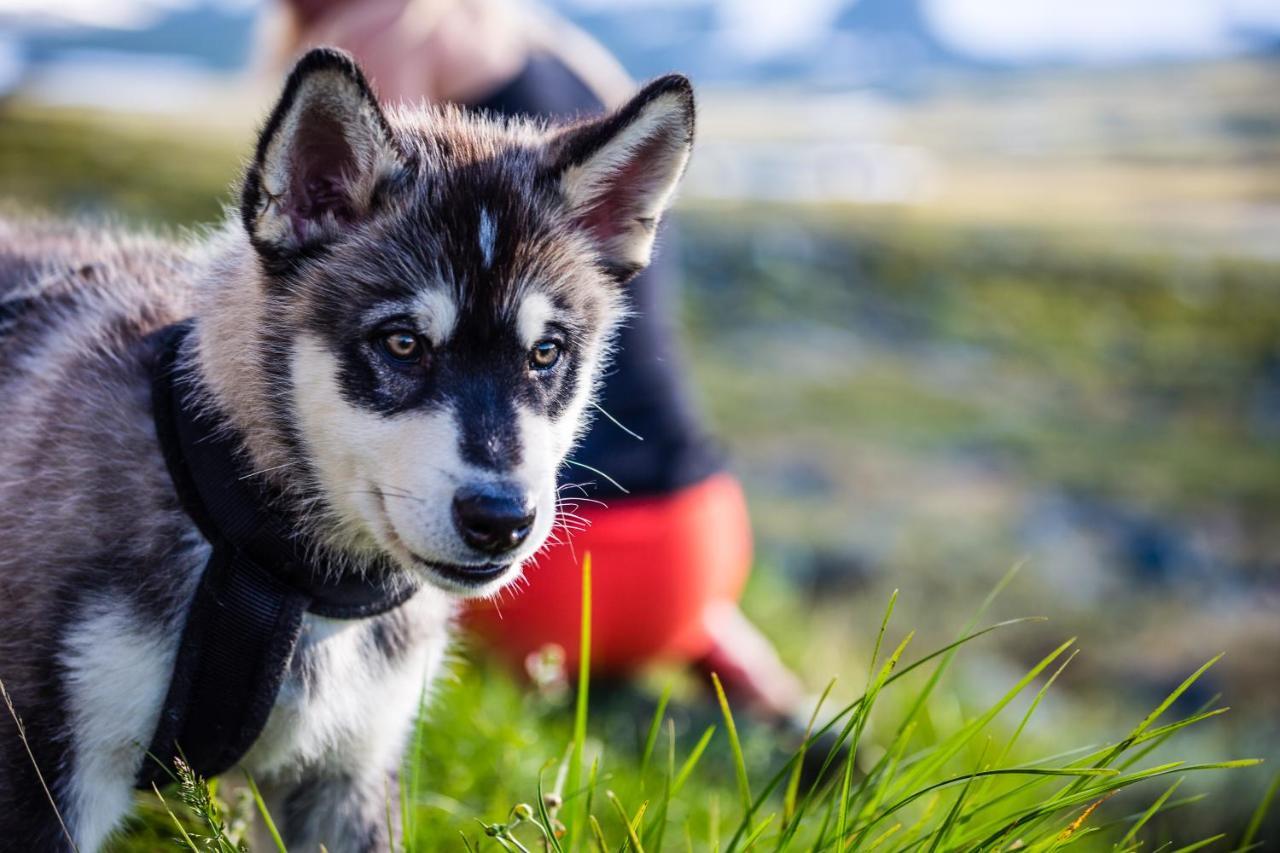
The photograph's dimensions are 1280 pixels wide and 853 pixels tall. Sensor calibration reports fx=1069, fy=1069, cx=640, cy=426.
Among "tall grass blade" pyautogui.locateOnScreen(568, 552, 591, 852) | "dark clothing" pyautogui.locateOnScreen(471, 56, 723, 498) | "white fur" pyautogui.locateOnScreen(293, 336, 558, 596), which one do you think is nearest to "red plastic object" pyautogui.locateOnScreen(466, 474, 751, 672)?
"dark clothing" pyautogui.locateOnScreen(471, 56, 723, 498)

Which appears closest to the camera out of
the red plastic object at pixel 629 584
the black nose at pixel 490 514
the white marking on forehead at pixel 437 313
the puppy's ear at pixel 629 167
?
the black nose at pixel 490 514

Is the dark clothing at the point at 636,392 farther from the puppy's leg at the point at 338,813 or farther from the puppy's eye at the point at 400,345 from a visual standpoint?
the puppy's eye at the point at 400,345

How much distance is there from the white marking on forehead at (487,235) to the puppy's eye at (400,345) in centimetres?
27

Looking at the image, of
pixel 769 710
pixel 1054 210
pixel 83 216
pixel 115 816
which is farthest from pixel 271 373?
pixel 1054 210

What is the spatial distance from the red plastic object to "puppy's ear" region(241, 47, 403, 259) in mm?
2402

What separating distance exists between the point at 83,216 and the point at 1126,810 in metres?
6.03

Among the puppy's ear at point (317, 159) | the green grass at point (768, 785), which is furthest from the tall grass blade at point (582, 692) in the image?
the puppy's ear at point (317, 159)

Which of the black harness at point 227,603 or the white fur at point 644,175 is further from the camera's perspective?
the white fur at point 644,175

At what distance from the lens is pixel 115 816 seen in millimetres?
2654

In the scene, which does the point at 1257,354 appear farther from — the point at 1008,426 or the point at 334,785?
the point at 334,785

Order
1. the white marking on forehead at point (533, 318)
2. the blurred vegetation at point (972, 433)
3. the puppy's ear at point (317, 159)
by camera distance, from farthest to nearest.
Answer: the blurred vegetation at point (972, 433), the white marking on forehead at point (533, 318), the puppy's ear at point (317, 159)

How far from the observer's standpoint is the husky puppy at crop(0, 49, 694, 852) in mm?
2520

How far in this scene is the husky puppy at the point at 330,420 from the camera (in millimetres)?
2520

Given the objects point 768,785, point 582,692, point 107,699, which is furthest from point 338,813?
point 768,785
